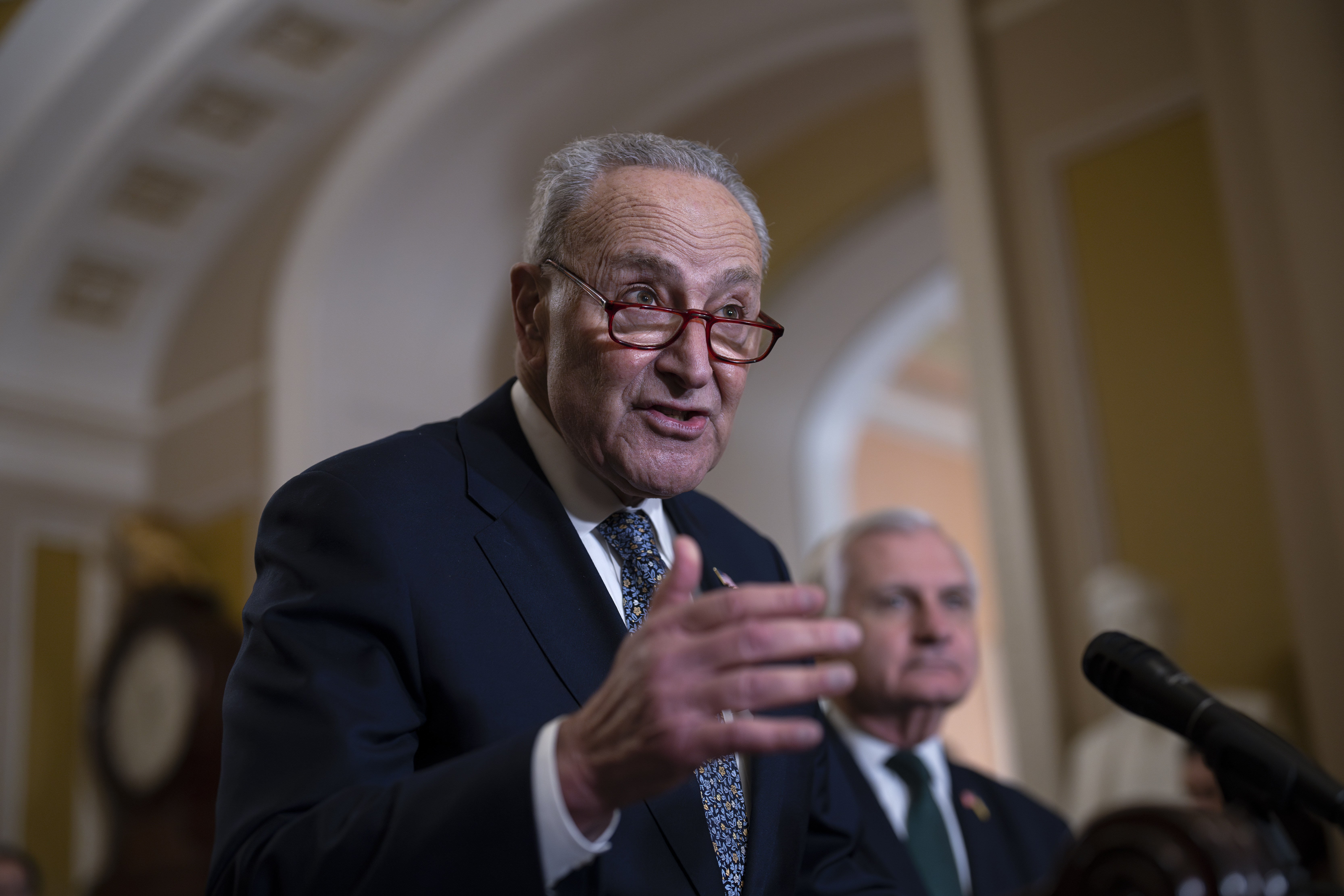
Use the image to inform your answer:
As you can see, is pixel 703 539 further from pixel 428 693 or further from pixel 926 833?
pixel 926 833

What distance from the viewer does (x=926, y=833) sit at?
8.81 ft

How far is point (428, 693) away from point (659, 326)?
49 centimetres

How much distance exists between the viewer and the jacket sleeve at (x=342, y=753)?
1.17 m

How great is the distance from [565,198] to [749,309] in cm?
26

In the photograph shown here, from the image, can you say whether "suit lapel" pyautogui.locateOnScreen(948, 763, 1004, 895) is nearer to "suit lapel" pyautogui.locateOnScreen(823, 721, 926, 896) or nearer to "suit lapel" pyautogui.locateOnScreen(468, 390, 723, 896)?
"suit lapel" pyautogui.locateOnScreen(823, 721, 926, 896)

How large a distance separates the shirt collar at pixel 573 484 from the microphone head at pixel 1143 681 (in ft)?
1.87

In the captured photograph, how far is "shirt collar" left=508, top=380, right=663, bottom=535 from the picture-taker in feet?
5.53

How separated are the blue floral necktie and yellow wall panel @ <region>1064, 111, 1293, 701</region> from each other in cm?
301

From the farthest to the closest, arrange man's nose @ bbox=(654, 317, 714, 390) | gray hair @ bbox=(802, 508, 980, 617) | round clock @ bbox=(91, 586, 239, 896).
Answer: round clock @ bbox=(91, 586, 239, 896)
gray hair @ bbox=(802, 508, 980, 617)
man's nose @ bbox=(654, 317, 714, 390)

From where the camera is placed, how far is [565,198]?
1.70 m

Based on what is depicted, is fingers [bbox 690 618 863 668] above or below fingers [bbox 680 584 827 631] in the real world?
below

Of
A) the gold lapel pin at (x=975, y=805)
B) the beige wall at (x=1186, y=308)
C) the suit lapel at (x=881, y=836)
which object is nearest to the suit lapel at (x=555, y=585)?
the suit lapel at (x=881, y=836)

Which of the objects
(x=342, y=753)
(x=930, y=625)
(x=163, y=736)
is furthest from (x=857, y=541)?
(x=163, y=736)

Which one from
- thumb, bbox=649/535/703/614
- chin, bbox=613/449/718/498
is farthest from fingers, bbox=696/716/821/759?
chin, bbox=613/449/718/498
